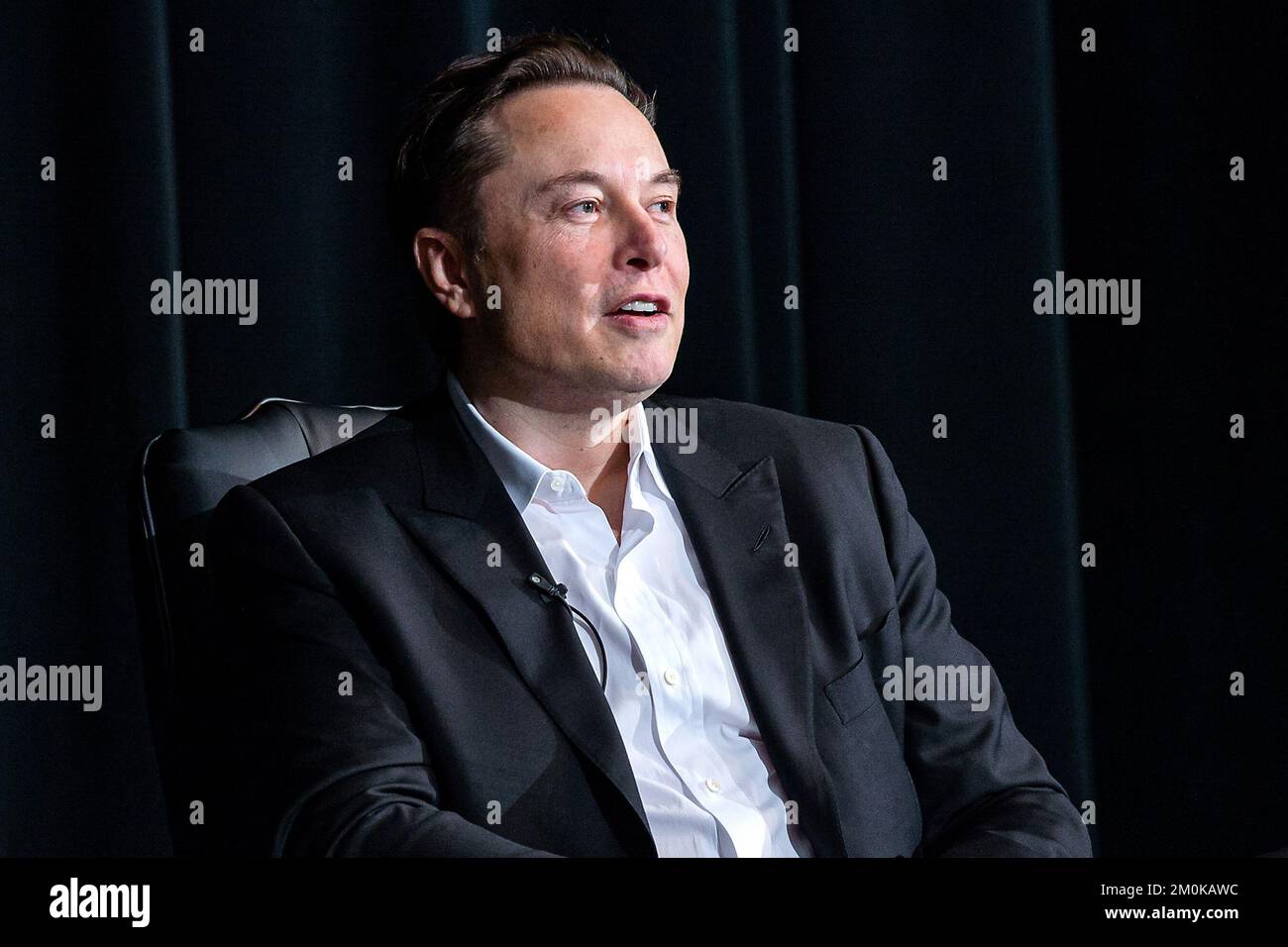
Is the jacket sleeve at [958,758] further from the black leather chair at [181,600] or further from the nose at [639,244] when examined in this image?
the black leather chair at [181,600]

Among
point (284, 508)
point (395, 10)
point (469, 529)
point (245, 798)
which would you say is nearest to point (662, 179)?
point (469, 529)

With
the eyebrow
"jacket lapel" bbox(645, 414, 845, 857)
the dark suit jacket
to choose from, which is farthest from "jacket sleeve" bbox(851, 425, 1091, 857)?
the eyebrow

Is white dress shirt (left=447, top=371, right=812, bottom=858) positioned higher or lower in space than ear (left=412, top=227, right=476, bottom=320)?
lower

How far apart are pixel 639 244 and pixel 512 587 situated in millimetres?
425

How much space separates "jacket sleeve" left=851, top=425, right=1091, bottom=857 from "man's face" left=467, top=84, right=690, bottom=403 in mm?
332

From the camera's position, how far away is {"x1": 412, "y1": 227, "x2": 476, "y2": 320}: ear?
5.13 feet

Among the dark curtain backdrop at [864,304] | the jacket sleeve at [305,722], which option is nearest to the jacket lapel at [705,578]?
the jacket sleeve at [305,722]

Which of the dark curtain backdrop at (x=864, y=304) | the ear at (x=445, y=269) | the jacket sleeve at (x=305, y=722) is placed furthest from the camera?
the dark curtain backdrop at (x=864, y=304)

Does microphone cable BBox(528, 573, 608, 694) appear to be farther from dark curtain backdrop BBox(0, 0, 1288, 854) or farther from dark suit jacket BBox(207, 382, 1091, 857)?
dark curtain backdrop BBox(0, 0, 1288, 854)

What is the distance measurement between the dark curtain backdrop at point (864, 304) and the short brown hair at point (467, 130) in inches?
14.5

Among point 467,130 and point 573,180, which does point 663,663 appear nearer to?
point 573,180

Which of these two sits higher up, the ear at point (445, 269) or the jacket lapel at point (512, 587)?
the ear at point (445, 269)

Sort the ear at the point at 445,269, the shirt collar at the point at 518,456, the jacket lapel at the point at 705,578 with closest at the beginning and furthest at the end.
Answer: the jacket lapel at the point at 705,578 → the shirt collar at the point at 518,456 → the ear at the point at 445,269

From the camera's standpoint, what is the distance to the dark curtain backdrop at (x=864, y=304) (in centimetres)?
190
